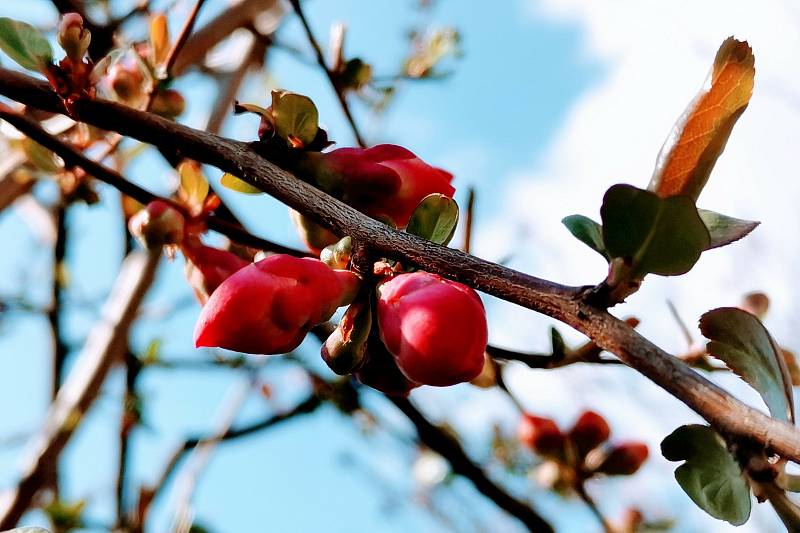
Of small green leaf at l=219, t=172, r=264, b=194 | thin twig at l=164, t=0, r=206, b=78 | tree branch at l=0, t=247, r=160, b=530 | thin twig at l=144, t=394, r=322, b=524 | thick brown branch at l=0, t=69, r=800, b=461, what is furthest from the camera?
thin twig at l=144, t=394, r=322, b=524

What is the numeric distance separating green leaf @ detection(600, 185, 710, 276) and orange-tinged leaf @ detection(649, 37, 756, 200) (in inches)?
1.3

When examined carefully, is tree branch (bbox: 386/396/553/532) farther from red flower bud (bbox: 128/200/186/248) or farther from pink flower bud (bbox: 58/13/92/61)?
pink flower bud (bbox: 58/13/92/61)

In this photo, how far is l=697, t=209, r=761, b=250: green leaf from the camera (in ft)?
1.34

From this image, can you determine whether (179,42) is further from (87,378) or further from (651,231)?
(87,378)

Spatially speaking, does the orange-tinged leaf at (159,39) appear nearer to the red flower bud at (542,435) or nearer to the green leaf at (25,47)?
the green leaf at (25,47)

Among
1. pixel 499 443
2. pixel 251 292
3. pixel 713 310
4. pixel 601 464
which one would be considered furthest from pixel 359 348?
pixel 499 443

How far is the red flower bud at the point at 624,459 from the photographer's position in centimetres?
98

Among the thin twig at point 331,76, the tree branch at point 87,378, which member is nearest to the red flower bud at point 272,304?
the thin twig at point 331,76

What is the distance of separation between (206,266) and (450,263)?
243 millimetres

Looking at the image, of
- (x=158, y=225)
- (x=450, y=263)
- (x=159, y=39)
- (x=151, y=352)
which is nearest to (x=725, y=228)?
(x=450, y=263)

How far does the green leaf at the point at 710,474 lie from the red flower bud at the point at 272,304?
189mm

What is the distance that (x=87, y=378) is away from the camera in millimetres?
Answer: 1267

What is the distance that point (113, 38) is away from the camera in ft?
3.63

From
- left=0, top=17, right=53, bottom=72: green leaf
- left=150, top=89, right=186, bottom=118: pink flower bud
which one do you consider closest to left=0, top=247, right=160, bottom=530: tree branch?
left=150, top=89, right=186, bottom=118: pink flower bud
